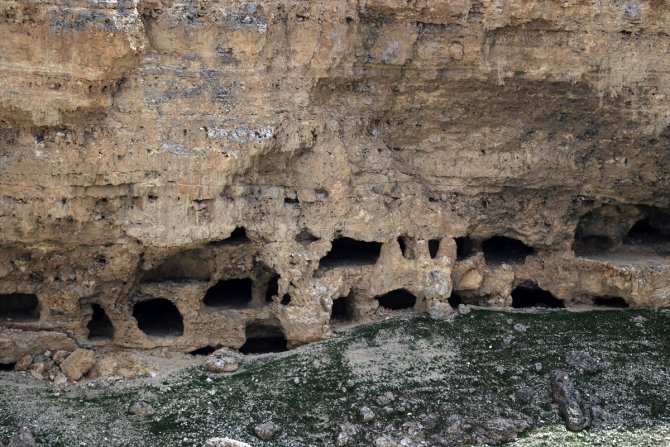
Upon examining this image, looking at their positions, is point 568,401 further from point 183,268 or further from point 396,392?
point 183,268

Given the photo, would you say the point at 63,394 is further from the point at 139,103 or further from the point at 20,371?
the point at 139,103

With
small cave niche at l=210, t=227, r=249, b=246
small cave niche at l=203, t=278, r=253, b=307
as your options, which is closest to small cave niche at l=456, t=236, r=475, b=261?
small cave niche at l=203, t=278, r=253, b=307

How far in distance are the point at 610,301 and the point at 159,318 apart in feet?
42.1

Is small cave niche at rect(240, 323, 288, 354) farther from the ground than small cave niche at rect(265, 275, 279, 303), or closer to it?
closer to it

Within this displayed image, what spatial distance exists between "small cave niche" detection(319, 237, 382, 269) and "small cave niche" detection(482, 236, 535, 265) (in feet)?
11.4

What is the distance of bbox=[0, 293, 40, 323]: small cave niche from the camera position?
21719mm

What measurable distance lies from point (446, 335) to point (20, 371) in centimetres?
1064

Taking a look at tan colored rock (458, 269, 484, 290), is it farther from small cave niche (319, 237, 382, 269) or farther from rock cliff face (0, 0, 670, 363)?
small cave niche (319, 237, 382, 269)

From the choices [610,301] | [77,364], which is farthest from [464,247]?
[77,364]

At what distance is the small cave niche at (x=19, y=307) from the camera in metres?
21.7

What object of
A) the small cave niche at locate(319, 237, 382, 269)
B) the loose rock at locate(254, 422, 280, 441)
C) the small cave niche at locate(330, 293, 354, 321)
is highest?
the small cave niche at locate(319, 237, 382, 269)

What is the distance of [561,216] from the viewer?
24.2 metres

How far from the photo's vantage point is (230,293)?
24.1 metres

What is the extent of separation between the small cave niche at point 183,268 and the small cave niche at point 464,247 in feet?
23.6
